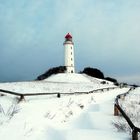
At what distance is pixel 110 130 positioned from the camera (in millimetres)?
9703

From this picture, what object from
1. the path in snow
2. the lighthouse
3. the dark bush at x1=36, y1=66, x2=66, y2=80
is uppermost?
the lighthouse

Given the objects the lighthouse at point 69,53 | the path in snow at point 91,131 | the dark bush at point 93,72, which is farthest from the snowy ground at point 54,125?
the dark bush at point 93,72

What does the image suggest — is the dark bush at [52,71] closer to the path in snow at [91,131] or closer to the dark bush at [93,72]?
the dark bush at [93,72]

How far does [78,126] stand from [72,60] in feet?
239

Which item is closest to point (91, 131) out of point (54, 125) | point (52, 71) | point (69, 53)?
point (54, 125)

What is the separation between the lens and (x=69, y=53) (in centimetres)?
8444

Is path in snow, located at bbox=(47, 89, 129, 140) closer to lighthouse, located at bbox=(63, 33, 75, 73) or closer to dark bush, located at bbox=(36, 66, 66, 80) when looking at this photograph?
dark bush, located at bbox=(36, 66, 66, 80)

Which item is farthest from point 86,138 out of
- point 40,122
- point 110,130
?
point 40,122

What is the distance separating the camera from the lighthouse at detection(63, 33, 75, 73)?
8319 centimetres

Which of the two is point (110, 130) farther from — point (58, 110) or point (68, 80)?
point (68, 80)

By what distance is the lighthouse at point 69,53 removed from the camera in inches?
3275

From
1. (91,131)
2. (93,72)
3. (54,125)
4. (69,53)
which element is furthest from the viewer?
(93,72)

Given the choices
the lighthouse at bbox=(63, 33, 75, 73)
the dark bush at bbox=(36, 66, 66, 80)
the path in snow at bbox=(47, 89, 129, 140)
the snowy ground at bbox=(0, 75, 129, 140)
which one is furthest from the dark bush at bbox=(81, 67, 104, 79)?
the path in snow at bbox=(47, 89, 129, 140)

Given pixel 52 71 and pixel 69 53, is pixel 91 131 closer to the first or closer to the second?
pixel 69 53
